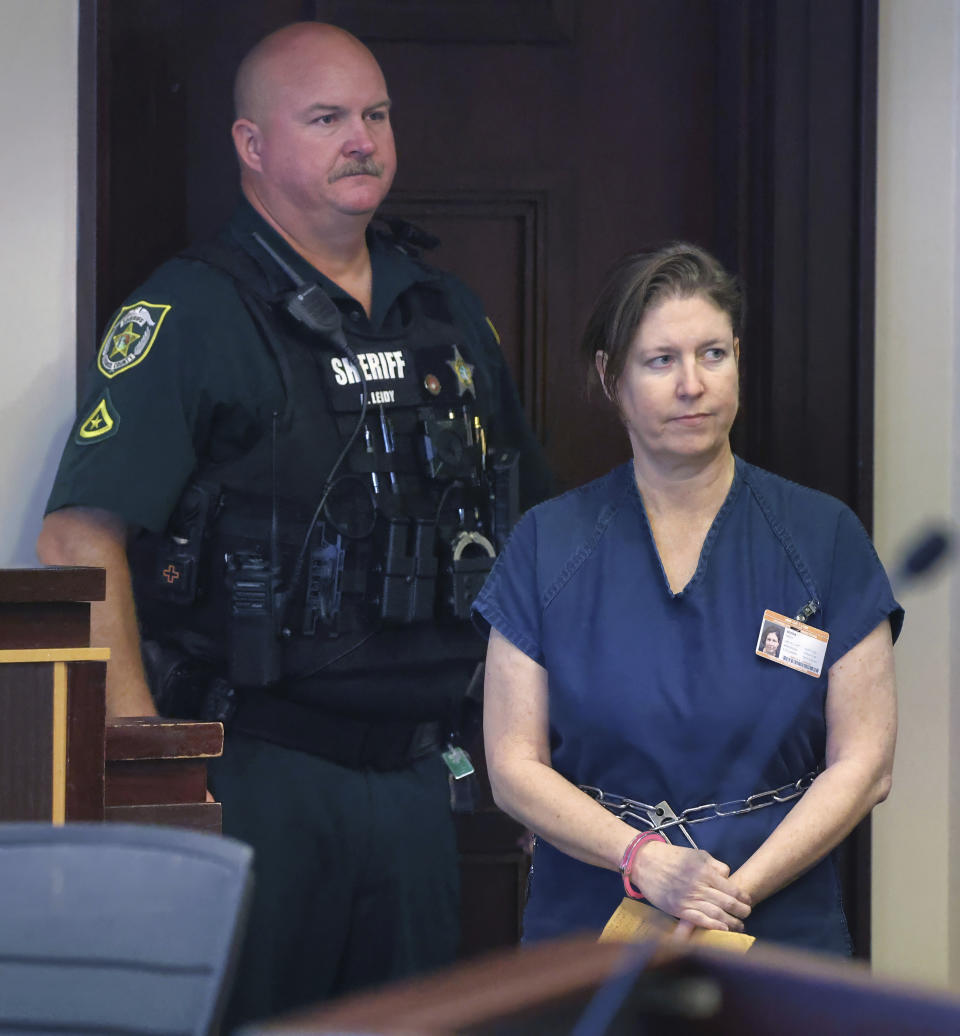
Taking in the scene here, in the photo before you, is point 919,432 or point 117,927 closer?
point 117,927

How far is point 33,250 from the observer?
229 centimetres

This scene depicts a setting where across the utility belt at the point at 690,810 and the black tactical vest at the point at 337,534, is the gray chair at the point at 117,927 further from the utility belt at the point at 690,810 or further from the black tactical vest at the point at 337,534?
the black tactical vest at the point at 337,534

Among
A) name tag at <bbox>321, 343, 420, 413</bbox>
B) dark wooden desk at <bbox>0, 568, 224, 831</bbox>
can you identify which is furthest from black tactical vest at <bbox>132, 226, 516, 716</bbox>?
dark wooden desk at <bbox>0, 568, 224, 831</bbox>

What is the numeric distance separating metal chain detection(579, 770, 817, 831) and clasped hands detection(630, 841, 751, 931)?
58 millimetres

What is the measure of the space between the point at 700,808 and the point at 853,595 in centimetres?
29

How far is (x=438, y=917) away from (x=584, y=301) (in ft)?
3.63

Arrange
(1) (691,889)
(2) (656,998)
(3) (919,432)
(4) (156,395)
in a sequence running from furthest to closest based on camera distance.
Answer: (3) (919,432)
(4) (156,395)
(1) (691,889)
(2) (656,998)

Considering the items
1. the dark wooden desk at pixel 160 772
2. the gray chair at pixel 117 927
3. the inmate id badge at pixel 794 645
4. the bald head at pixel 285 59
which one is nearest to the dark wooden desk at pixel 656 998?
the gray chair at pixel 117 927

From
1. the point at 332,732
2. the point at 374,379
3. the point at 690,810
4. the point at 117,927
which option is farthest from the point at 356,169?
the point at 117,927

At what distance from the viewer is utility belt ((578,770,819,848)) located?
5.13 ft

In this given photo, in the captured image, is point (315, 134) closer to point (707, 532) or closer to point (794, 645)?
point (707, 532)

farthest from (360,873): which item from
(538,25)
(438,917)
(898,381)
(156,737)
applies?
(538,25)

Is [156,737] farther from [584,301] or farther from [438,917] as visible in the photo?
[584,301]

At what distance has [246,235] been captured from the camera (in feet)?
7.45
